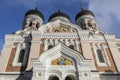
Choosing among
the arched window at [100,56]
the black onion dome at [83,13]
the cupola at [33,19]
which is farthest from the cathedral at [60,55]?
the black onion dome at [83,13]

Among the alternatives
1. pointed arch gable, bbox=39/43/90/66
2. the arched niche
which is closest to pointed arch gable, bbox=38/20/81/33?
pointed arch gable, bbox=39/43/90/66

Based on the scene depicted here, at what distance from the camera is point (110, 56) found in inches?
693

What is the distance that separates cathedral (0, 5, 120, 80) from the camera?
46.8 ft

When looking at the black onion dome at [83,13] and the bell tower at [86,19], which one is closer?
the bell tower at [86,19]

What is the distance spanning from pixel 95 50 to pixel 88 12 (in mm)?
9231

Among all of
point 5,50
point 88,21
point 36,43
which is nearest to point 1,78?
point 5,50

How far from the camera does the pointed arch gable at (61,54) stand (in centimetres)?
1473

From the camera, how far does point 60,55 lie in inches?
612

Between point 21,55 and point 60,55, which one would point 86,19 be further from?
point 60,55

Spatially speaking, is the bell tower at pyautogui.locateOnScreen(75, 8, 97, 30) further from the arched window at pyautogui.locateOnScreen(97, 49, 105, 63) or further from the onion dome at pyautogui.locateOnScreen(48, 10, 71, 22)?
the arched window at pyautogui.locateOnScreen(97, 49, 105, 63)

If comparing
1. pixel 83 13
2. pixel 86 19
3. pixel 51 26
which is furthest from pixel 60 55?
pixel 83 13

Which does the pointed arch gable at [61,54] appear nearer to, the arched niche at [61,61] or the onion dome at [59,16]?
the arched niche at [61,61]

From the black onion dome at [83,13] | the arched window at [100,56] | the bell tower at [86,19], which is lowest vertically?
the arched window at [100,56]

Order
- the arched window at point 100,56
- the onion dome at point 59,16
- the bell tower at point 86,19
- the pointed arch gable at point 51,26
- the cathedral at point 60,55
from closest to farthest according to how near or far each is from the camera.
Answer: the cathedral at point 60,55 → the arched window at point 100,56 → the pointed arch gable at point 51,26 → the bell tower at point 86,19 → the onion dome at point 59,16
